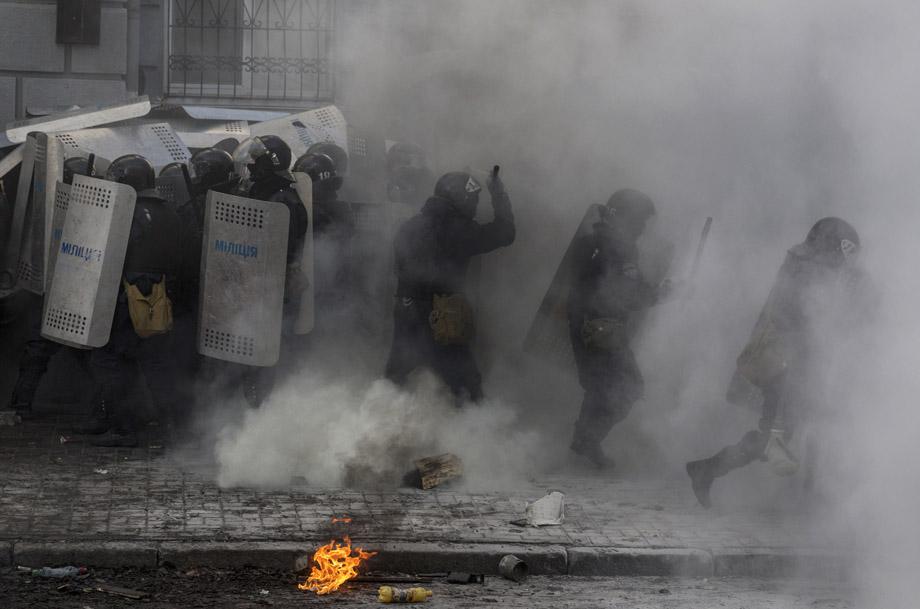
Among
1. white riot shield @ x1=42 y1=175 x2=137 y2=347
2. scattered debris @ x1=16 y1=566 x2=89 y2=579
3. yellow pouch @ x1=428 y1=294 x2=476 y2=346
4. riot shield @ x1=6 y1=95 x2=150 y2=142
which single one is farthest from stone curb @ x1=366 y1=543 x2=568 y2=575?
riot shield @ x1=6 y1=95 x2=150 y2=142

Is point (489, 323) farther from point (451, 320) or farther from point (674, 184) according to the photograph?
point (674, 184)

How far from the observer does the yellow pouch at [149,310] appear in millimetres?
7514

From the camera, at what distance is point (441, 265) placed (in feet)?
25.7

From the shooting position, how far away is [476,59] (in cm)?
845

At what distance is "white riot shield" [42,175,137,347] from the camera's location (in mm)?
7445

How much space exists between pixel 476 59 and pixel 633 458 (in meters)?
2.53

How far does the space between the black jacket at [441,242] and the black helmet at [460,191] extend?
32 millimetres

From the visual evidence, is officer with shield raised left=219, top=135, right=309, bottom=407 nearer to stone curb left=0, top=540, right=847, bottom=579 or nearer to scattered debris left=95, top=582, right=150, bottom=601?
stone curb left=0, top=540, right=847, bottom=579

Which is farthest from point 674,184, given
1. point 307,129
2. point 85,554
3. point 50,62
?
point 50,62

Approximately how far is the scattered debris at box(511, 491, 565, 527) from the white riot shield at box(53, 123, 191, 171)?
11.4ft

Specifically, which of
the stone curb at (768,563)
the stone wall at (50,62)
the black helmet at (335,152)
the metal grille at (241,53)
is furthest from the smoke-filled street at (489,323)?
the stone wall at (50,62)

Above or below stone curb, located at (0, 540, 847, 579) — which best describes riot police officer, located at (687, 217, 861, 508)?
above

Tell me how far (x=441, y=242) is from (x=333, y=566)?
248 centimetres

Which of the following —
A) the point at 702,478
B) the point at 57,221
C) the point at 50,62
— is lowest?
the point at 702,478
